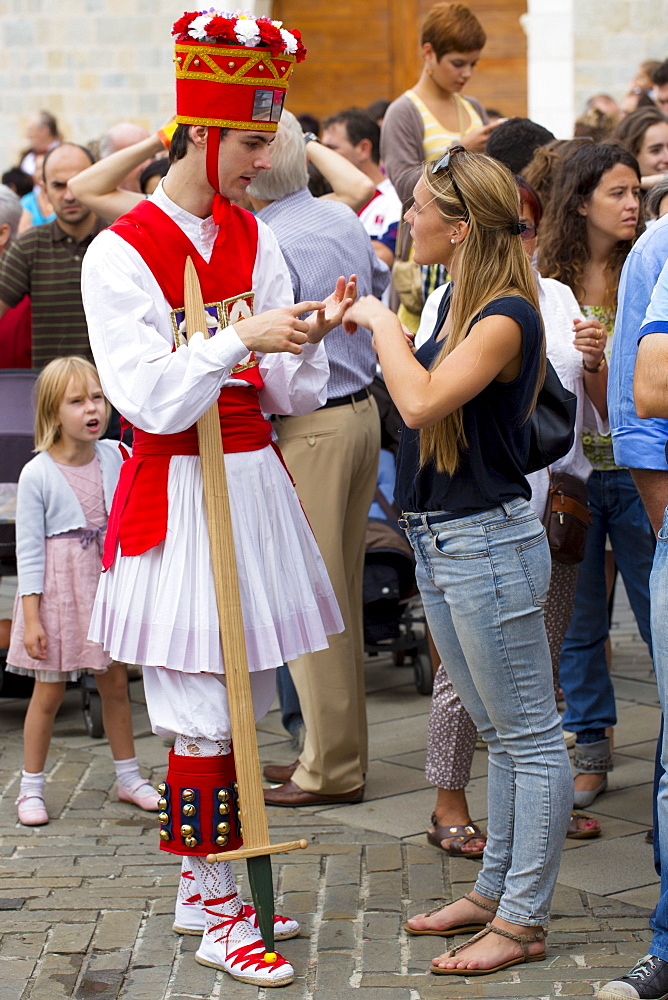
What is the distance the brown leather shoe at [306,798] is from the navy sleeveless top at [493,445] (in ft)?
5.49

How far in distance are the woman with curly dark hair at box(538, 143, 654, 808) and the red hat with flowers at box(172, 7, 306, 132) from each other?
140cm

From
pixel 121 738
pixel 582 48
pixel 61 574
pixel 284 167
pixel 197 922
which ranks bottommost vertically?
pixel 121 738

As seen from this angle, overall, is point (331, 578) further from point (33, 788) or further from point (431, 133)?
point (431, 133)

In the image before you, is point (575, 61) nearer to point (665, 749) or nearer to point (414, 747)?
point (414, 747)

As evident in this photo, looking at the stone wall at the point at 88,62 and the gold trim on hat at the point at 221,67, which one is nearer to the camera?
the gold trim on hat at the point at 221,67

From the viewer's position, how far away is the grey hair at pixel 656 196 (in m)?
3.67

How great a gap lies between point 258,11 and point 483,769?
1188cm

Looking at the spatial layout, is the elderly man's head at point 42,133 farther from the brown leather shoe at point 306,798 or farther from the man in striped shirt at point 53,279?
the brown leather shoe at point 306,798

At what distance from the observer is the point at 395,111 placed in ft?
20.3

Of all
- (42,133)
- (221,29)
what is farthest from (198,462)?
(42,133)

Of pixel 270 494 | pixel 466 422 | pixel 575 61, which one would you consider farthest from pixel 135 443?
pixel 575 61

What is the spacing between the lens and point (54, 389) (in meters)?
4.66

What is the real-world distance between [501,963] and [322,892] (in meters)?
0.70

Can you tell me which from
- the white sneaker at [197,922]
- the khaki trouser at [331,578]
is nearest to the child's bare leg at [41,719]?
the khaki trouser at [331,578]
